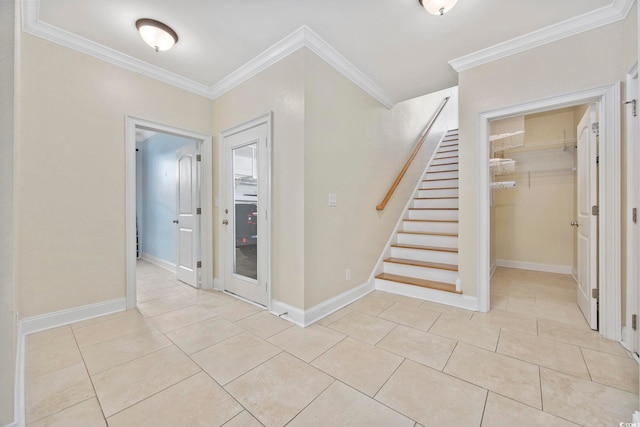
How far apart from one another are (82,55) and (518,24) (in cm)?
393

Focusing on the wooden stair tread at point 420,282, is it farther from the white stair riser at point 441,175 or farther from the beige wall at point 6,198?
the beige wall at point 6,198

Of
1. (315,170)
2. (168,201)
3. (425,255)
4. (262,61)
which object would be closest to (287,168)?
(315,170)

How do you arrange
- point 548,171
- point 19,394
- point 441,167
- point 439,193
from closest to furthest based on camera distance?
point 19,394, point 548,171, point 439,193, point 441,167

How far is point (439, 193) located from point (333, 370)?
3.48 metres

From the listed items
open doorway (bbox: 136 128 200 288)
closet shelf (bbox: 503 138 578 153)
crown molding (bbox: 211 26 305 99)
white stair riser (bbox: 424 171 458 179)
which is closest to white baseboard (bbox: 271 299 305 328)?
open doorway (bbox: 136 128 200 288)

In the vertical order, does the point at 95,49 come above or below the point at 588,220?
above

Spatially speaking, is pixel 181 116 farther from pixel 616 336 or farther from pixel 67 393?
pixel 616 336

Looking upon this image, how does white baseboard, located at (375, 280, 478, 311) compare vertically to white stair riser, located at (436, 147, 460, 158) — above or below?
below

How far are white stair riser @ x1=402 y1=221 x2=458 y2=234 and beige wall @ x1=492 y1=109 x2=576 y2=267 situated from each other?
5.17ft

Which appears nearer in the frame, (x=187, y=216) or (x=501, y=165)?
(x=187, y=216)

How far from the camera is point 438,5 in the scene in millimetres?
1768

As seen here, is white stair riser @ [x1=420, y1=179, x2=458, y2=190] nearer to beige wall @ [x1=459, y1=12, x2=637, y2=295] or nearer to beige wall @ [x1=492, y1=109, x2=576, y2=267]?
beige wall @ [x1=492, y1=109, x2=576, y2=267]

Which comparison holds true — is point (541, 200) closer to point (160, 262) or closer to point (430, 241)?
point (430, 241)

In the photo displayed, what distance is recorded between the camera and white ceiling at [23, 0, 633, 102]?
1907mm
